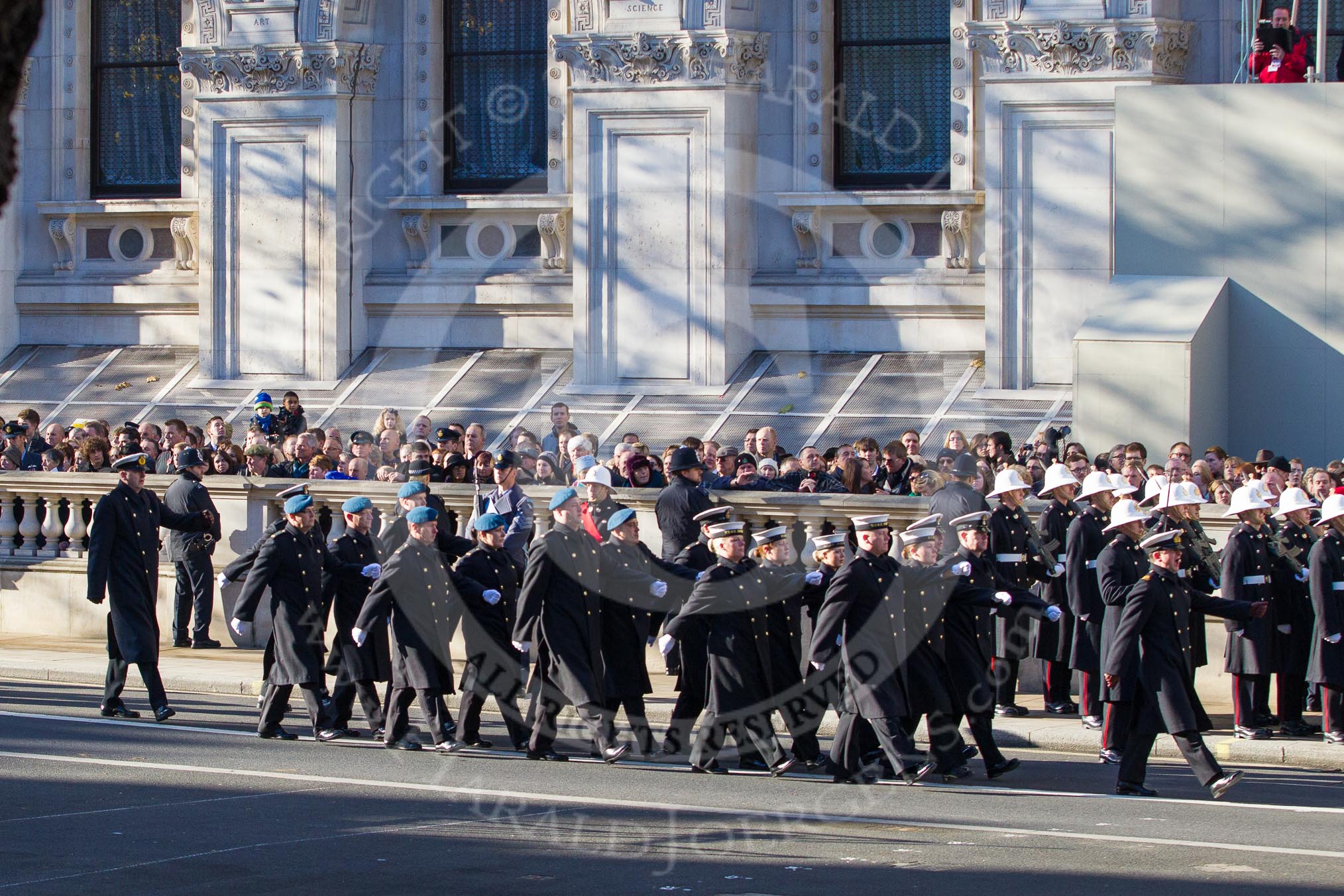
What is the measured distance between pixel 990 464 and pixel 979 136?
20.5ft

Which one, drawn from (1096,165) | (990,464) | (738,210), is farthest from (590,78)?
(990,464)

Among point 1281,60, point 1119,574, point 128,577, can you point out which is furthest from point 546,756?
point 1281,60

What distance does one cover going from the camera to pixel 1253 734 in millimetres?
14375

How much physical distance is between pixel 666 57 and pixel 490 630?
37.1 feet

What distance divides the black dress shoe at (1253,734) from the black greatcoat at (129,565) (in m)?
7.69

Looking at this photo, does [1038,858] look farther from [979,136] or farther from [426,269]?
[426,269]

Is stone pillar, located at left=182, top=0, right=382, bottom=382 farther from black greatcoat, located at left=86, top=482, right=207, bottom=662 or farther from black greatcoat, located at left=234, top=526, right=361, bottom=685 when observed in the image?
black greatcoat, located at left=234, top=526, right=361, bottom=685

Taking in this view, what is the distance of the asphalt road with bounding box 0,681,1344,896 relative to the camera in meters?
9.64

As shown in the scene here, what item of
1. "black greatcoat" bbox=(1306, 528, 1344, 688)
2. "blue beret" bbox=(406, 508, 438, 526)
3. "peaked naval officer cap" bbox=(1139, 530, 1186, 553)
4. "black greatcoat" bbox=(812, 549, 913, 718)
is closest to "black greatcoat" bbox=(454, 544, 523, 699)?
"blue beret" bbox=(406, 508, 438, 526)

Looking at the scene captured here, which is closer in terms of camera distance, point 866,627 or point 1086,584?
point 866,627

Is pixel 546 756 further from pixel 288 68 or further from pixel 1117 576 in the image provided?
pixel 288 68

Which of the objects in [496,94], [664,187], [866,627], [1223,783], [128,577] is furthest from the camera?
[496,94]

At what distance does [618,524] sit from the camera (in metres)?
14.2

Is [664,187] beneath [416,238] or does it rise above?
above
